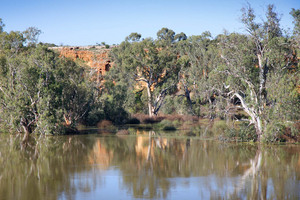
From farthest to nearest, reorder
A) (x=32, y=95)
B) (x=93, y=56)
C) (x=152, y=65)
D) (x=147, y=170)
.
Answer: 1. (x=93, y=56)
2. (x=152, y=65)
3. (x=32, y=95)
4. (x=147, y=170)

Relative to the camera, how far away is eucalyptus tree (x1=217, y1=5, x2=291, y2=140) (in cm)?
2378

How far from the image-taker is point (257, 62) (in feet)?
83.9

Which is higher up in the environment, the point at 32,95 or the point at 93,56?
the point at 93,56

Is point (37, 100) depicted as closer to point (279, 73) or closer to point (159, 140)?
point (159, 140)

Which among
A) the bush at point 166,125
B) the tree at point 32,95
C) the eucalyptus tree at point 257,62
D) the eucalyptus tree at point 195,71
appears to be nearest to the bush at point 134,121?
the bush at point 166,125

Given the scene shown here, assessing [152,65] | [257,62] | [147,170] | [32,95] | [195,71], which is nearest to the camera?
[147,170]

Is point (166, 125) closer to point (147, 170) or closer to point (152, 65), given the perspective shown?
point (152, 65)

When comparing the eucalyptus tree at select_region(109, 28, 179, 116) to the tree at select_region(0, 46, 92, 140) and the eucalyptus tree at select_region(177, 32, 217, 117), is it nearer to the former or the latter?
the eucalyptus tree at select_region(177, 32, 217, 117)

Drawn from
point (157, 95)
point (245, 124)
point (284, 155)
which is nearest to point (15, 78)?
point (245, 124)

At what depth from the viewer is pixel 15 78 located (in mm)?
28141

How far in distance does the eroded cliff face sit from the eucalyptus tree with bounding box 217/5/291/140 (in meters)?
49.3

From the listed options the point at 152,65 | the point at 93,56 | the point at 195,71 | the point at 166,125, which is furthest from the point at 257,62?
the point at 93,56

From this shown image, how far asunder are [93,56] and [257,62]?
182 feet

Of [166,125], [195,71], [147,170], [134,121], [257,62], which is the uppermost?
[195,71]
